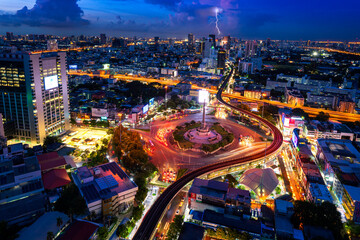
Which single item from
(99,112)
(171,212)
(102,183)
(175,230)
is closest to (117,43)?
(99,112)

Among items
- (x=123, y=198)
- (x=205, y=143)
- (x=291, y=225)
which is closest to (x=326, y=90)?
(x=205, y=143)

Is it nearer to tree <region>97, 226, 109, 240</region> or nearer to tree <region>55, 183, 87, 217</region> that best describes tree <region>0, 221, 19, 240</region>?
tree <region>55, 183, 87, 217</region>

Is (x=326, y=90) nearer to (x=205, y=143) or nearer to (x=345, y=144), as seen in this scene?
(x=345, y=144)

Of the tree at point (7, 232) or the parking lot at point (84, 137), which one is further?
the parking lot at point (84, 137)

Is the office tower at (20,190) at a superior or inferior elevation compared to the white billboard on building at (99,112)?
inferior

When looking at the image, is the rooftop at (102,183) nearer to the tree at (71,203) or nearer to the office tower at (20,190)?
the tree at (71,203)

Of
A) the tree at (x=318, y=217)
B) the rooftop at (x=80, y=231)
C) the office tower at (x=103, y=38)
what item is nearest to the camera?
the rooftop at (x=80, y=231)

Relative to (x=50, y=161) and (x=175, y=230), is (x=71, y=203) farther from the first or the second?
(x=50, y=161)

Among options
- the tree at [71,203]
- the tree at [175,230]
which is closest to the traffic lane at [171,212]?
the tree at [175,230]
